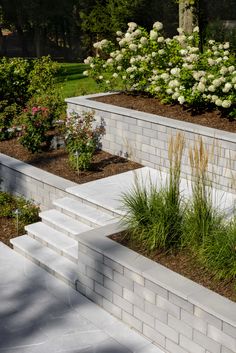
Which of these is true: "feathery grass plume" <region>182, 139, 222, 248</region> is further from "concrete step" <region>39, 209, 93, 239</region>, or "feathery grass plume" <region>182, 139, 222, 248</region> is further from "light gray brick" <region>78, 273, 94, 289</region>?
"concrete step" <region>39, 209, 93, 239</region>

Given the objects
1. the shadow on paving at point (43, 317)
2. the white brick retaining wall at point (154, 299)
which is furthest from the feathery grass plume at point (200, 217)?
the shadow on paving at point (43, 317)

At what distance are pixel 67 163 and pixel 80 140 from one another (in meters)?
0.48

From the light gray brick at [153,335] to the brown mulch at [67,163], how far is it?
316cm

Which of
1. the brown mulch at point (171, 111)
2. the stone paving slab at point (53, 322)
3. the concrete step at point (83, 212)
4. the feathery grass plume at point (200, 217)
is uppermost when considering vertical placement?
the brown mulch at point (171, 111)

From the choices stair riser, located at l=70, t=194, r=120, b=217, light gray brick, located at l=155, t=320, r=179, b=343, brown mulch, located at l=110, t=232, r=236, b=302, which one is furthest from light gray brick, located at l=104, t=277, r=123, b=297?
stair riser, located at l=70, t=194, r=120, b=217

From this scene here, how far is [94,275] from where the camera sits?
564 cm

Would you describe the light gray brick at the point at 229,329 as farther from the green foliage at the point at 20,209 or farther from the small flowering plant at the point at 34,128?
the small flowering plant at the point at 34,128

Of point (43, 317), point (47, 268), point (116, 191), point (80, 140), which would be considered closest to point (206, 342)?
point (43, 317)

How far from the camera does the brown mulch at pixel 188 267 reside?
15.8 feet

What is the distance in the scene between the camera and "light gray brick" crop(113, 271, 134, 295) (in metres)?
5.18

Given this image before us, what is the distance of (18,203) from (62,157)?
1.34 meters

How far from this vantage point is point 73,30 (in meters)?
39.8

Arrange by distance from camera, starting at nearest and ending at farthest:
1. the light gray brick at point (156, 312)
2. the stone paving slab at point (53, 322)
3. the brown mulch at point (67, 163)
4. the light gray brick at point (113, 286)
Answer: the light gray brick at point (156, 312) < the stone paving slab at point (53, 322) < the light gray brick at point (113, 286) < the brown mulch at point (67, 163)

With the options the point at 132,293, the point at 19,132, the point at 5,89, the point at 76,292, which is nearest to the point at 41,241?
the point at 76,292
